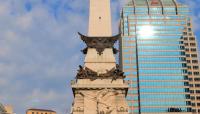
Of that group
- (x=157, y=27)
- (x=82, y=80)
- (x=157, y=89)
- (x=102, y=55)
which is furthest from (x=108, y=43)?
(x=157, y=27)

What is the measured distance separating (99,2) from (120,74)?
9.31 meters

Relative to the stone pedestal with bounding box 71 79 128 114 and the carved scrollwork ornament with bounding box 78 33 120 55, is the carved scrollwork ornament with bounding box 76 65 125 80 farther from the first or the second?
the carved scrollwork ornament with bounding box 78 33 120 55

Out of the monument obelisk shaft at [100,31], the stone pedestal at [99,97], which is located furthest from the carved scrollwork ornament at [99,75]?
the monument obelisk shaft at [100,31]

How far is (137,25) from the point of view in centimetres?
12662

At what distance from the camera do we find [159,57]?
4732 inches

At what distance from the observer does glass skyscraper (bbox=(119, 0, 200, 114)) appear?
378ft

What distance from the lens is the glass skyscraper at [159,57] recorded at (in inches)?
4540

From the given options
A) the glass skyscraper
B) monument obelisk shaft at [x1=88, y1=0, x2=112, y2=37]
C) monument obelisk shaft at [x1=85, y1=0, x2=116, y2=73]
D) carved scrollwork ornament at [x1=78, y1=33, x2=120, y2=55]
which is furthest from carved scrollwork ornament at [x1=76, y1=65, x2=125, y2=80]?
the glass skyscraper

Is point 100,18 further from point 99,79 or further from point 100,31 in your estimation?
point 99,79

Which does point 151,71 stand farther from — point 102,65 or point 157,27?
point 102,65

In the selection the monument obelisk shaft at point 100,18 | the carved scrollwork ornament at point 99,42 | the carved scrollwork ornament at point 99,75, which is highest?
the monument obelisk shaft at point 100,18

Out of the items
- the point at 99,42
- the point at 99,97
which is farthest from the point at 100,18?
the point at 99,97

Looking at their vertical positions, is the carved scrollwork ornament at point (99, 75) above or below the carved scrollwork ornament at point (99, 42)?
below

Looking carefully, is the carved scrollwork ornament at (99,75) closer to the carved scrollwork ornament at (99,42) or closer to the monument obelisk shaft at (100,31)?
the monument obelisk shaft at (100,31)
